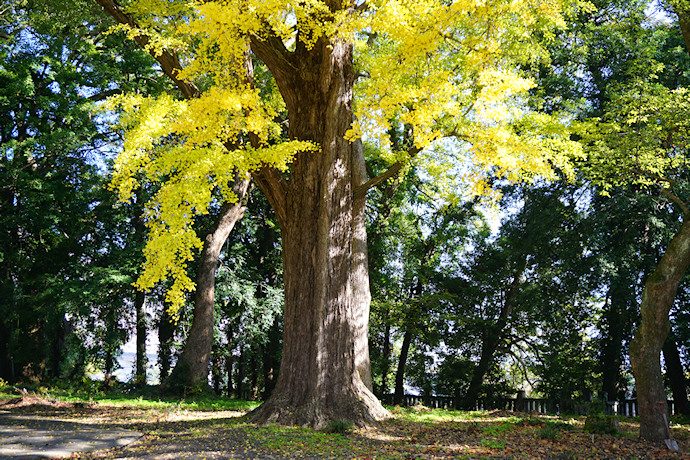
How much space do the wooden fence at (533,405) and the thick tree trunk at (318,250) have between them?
21.2 feet

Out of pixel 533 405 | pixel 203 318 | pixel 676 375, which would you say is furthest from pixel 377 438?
pixel 676 375

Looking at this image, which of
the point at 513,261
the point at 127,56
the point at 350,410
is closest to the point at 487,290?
the point at 513,261

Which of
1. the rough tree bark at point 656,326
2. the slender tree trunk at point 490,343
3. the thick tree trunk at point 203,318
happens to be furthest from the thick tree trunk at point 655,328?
the thick tree trunk at point 203,318

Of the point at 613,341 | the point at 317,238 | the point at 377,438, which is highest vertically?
the point at 317,238

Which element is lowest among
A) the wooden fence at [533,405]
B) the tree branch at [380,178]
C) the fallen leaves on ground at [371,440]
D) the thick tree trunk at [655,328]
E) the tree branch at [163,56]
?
the wooden fence at [533,405]

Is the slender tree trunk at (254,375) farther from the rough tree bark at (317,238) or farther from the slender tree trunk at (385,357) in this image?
the rough tree bark at (317,238)

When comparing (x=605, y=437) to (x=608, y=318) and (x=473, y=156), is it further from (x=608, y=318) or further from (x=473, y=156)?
(x=608, y=318)

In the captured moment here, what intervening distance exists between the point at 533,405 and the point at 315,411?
913 cm

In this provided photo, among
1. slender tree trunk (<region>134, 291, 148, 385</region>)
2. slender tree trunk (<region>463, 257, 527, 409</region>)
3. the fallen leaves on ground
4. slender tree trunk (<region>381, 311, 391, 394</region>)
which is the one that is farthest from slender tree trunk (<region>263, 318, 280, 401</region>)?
the fallen leaves on ground

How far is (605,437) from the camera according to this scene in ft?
24.6

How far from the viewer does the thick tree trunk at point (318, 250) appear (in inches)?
289

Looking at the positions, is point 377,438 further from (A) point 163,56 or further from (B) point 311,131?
(A) point 163,56

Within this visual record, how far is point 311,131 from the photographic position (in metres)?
8.02

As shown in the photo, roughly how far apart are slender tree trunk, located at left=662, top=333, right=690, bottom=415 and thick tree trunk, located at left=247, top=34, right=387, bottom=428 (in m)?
9.22
